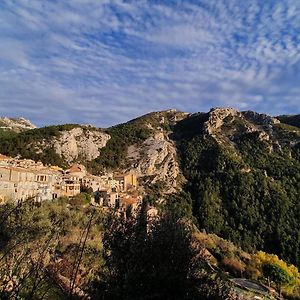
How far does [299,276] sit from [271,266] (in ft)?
36.2

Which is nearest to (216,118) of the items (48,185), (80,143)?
(80,143)

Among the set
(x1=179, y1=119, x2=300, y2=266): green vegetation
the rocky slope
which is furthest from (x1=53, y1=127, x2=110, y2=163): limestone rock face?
(x1=179, y1=119, x2=300, y2=266): green vegetation

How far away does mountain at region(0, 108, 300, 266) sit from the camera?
89.5 meters

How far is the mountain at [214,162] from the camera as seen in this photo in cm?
8950

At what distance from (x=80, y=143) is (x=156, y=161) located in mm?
22861

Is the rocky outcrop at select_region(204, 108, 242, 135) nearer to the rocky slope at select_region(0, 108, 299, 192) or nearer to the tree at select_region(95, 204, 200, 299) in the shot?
the rocky slope at select_region(0, 108, 299, 192)

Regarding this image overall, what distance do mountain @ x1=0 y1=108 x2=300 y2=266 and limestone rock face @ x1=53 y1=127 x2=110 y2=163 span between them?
0.30 metres

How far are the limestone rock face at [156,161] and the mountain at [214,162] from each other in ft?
0.95

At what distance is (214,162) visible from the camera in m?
119

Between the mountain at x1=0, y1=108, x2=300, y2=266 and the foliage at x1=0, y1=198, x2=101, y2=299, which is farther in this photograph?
the mountain at x1=0, y1=108, x2=300, y2=266

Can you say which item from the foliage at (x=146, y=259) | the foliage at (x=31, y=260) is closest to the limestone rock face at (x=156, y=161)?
the foliage at (x=31, y=260)

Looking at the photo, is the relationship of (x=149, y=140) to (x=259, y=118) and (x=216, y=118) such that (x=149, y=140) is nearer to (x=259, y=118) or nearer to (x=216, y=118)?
(x=216, y=118)

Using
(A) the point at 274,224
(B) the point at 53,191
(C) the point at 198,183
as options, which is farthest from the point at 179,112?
(B) the point at 53,191

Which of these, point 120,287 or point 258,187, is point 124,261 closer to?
point 120,287
